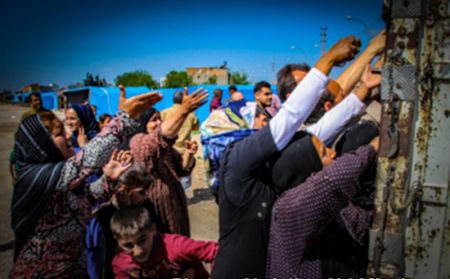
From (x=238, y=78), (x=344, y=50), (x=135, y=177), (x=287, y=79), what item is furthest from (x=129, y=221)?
(x=238, y=78)

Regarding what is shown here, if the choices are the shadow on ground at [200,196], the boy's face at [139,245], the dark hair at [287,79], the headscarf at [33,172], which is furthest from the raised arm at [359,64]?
the shadow on ground at [200,196]

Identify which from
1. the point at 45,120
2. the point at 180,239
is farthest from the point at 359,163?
the point at 45,120

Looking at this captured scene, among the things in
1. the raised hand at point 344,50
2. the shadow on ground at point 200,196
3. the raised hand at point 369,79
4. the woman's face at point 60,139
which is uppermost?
the raised hand at point 344,50

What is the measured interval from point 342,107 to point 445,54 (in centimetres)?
63

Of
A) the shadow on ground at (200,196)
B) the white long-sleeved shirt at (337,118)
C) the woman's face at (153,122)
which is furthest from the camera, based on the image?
the shadow on ground at (200,196)

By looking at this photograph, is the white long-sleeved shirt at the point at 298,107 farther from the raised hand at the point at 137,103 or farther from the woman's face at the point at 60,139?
the woman's face at the point at 60,139

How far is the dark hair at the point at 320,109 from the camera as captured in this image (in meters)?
1.92

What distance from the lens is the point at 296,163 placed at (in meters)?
1.44

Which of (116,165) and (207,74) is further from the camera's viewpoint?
(207,74)

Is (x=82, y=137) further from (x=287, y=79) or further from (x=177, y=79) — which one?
(x=177, y=79)

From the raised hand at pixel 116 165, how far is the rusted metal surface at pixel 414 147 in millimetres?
1334

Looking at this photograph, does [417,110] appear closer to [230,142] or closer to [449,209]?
[449,209]

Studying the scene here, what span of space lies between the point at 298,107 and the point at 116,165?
3.60 feet

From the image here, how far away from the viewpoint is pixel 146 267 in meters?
2.06
